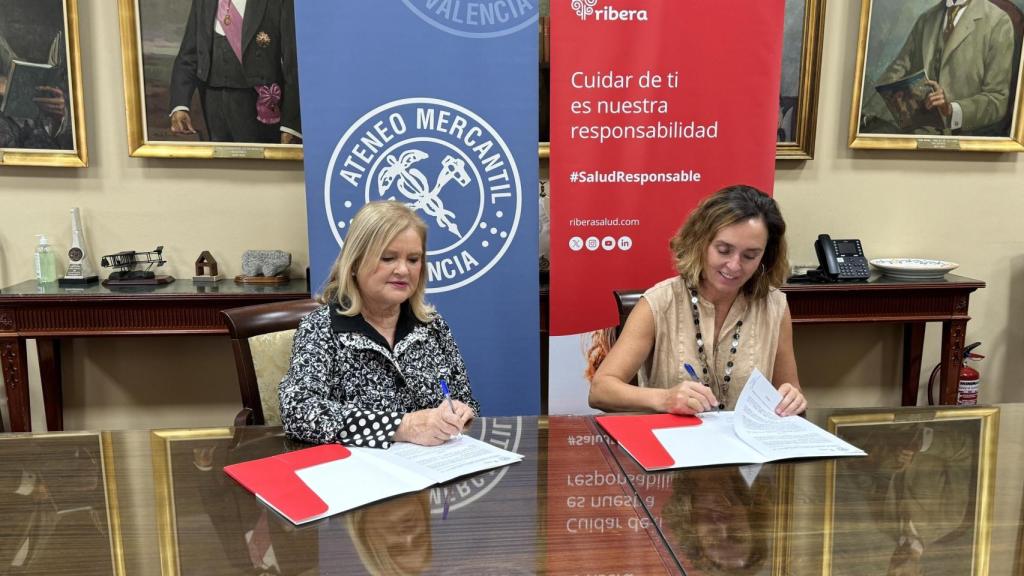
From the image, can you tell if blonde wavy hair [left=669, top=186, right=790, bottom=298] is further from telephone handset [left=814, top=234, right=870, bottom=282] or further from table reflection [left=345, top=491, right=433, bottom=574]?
telephone handset [left=814, top=234, right=870, bottom=282]

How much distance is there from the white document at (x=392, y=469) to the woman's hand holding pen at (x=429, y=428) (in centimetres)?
1

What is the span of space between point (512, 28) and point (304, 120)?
85cm

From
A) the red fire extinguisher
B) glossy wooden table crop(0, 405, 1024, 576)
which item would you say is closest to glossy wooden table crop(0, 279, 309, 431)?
glossy wooden table crop(0, 405, 1024, 576)

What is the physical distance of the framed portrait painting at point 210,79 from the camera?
3.18m

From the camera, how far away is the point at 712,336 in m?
2.03

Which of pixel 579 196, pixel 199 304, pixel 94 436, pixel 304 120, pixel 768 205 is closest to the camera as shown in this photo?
pixel 94 436

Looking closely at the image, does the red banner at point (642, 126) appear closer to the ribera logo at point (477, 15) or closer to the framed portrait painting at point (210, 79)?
the ribera logo at point (477, 15)

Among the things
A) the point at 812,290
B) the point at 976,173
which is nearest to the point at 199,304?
the point at 812,290

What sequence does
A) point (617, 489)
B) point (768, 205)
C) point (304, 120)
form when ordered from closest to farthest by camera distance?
point (617, 489)
point (768, 205)
point (304, 120)

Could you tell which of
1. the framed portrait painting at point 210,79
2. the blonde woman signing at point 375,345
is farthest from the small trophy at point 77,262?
the blonde woman signing at point 375,345

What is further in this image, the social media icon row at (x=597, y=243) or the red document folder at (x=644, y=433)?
the social media icon row at (x=597, y=243)

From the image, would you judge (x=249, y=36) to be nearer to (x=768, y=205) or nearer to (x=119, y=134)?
(x=119, y=134)

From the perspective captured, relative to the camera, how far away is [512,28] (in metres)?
2.67

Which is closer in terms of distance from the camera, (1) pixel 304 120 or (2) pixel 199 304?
(1) pixel 304 120
